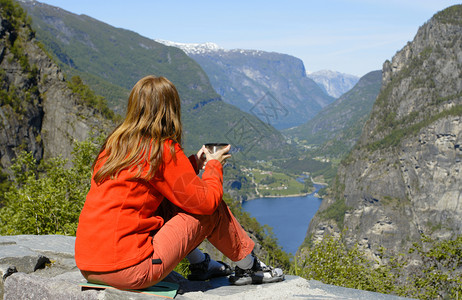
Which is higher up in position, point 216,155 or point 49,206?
point 216,155

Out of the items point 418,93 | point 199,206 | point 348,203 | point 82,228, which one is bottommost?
point 348,203

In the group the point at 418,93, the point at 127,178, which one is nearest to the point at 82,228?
the point at 127,178

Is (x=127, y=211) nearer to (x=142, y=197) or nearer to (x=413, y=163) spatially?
(x=142, y=197)

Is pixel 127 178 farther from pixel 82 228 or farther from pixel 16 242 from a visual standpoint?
pixel 16 242

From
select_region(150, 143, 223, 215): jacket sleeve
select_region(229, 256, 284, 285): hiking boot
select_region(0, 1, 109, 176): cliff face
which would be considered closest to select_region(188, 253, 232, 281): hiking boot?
select_region(229, 256, 284, 285): hiking boot

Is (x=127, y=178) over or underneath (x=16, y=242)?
over

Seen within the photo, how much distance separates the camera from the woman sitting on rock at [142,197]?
11.4ft

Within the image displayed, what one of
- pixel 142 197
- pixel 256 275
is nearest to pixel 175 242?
pixel 142 197

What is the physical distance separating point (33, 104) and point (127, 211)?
5933 cm

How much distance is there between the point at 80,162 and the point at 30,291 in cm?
919

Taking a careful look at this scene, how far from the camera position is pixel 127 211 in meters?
3.50

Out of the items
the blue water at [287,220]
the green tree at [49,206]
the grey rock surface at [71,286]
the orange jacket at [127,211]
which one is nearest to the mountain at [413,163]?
the blue water at [287,220]

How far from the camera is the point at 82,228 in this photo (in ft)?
11.9

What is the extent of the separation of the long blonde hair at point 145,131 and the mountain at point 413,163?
13999cm
